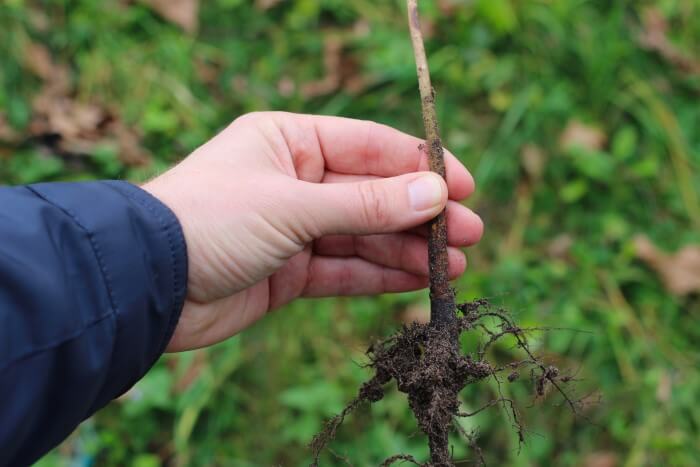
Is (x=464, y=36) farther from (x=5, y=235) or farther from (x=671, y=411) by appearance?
(x=5, y=235)

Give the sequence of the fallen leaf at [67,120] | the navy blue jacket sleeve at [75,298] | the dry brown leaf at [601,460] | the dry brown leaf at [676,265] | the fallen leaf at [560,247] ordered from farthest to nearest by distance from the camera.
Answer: the fallen leaf at [67,120] → the fallen leaf at [560,247] → the dry brown leaf at [676,265] → the dry brown leaf at [601,460] → the navy blue jacket sleeve at [75,298]

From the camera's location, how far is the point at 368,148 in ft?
5.69

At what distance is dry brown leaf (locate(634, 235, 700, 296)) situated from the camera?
246 centimetres

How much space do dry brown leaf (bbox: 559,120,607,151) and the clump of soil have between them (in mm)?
1373

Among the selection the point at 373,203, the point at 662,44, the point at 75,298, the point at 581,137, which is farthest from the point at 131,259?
the point at 662,44

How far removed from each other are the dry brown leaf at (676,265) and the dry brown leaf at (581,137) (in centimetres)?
41

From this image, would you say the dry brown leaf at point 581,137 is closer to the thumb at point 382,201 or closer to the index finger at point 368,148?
the index finger at point 368,148

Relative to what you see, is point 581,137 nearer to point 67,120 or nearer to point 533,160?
point 533,160

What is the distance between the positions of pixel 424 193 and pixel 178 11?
2198mm

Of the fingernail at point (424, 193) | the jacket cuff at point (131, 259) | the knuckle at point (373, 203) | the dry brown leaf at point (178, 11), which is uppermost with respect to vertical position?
the dry brown leaf at point (178, 11)

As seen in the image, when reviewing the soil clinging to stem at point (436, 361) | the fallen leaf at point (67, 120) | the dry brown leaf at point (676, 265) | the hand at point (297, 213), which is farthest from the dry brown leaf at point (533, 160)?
the fallen leaf at point (67, 120)

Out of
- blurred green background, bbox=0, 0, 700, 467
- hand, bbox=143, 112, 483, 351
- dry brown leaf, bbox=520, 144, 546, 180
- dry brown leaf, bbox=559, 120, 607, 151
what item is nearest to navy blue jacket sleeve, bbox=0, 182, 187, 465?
hand, bbox=143, 112, 483, 351

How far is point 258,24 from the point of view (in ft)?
10.5

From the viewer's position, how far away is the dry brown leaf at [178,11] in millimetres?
3188
